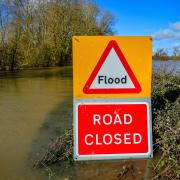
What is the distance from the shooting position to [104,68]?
326 cm

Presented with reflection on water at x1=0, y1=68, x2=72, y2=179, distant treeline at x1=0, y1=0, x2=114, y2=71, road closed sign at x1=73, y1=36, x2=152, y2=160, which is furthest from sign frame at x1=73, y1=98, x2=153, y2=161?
distant treeline at x1=0, y1=0, x2=114, y2=71

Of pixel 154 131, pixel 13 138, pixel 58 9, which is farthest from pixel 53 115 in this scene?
pixel 58 9

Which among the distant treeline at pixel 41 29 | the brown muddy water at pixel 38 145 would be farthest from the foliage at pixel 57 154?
the distant treeline at pixel 41 29

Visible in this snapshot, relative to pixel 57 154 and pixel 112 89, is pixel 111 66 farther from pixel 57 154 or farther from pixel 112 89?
pixel 57 154

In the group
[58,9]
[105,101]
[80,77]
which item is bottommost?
[105,101]

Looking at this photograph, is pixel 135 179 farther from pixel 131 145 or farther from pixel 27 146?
pixel 27 146

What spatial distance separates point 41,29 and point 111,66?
35.4 metres

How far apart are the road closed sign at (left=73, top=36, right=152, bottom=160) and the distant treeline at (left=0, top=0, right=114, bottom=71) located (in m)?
27.1

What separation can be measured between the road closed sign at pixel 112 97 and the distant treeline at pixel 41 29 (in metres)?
27.1

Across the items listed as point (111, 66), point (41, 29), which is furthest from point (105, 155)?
point (41, 29)

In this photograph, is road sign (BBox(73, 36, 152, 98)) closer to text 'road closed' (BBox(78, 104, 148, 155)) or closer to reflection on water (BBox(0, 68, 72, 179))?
text 'road closed' (BBox(78, 104, 148, 155))

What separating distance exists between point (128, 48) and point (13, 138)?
320cm

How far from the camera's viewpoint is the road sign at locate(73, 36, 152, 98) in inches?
127

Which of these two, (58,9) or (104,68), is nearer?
(104,68)
